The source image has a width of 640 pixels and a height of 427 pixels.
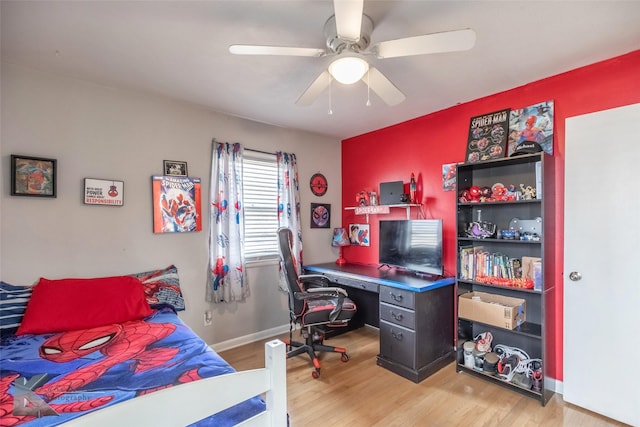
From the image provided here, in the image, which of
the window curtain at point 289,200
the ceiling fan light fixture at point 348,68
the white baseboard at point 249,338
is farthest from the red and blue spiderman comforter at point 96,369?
the window curtain at point 289,200

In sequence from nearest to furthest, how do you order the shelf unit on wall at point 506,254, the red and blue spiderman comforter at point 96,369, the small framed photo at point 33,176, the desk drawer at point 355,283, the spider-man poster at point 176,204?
the red and blue spiderman comforter at point 96,369
the small framed photo at point 33,176
the shelf unit on wall at point 506,254
the spider-man poster at point 176,204
the desk drawer at point 355,283

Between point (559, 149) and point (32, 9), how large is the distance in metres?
3.49

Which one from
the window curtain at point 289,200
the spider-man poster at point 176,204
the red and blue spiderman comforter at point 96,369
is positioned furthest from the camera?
the window curtain at point 289,200

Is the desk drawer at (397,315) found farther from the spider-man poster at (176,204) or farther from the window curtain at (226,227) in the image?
the spider-man poster at (176,204)

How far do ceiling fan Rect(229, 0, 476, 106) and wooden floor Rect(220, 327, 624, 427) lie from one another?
7.01 feet

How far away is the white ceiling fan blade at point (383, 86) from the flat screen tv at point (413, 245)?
1.31 m

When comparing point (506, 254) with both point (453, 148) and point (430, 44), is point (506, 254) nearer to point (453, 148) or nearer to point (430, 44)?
point (453, 148)

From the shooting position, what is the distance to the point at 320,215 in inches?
153

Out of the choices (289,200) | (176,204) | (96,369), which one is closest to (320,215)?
(289,200)

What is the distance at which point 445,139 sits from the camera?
3.02 meters

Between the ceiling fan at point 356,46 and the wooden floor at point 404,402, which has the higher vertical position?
the ceiling fan at point 356,46

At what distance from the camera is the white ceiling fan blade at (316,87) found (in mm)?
1777

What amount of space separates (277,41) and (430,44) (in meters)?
0.96

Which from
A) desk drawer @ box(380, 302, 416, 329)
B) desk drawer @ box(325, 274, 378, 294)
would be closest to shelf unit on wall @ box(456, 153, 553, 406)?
desk drawer @ box(380, 302, 416, 329)
